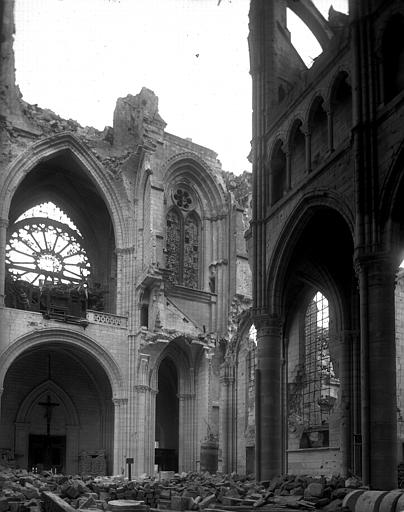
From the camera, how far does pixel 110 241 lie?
36.5 metres

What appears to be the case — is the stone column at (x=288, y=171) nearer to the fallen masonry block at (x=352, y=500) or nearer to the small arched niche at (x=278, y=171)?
the small arched niche at (x=278, y=171)

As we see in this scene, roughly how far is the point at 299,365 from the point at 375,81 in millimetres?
11029

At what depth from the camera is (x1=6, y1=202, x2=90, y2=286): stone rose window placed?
33.8 m

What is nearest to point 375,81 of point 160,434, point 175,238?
point 175,238

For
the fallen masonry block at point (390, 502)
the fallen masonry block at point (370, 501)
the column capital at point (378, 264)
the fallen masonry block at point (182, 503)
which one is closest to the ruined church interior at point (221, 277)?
the column capital at point (378, 264)

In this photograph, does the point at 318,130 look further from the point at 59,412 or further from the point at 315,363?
the point at 59,412

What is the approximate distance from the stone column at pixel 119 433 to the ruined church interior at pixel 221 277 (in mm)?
59

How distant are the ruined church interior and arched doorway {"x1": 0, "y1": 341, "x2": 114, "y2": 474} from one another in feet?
0.29

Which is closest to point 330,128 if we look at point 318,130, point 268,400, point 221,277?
point 318,130

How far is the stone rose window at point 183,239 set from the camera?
119 ft

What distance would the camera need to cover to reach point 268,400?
19.2 m

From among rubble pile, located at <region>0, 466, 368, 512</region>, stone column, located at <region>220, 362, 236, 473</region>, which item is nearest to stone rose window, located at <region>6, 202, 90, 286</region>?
stone column, located at <region>220, 362, 236, 473</region>

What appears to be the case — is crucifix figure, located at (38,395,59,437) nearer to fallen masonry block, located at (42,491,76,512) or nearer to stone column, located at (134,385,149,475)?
stone column, located at (134,385,149,475)

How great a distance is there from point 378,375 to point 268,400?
5.86 meters
